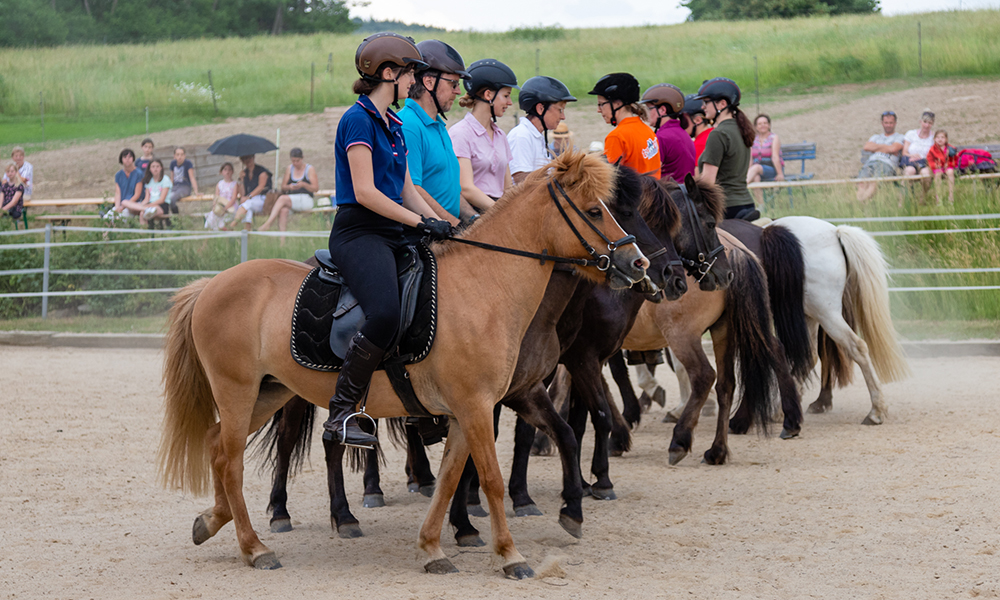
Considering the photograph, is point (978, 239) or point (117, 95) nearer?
point (978, 239)

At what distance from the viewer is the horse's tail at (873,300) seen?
26.0 ft

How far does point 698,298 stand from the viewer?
6766 mm

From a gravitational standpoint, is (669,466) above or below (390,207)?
below

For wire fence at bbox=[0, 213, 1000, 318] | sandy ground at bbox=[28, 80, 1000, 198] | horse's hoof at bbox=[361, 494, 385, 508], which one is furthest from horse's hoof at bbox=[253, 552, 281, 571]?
sandy ground at bbox=[28, 80, 1000, 198]

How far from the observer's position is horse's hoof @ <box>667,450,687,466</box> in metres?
6.61

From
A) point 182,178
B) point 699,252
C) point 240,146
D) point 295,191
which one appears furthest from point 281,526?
point 182,178

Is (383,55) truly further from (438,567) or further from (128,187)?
(128,187)

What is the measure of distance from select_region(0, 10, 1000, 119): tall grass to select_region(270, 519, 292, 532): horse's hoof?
78.1 feet

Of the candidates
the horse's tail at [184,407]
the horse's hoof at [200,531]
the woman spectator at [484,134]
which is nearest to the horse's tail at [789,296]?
the woman spectator at [484,134]

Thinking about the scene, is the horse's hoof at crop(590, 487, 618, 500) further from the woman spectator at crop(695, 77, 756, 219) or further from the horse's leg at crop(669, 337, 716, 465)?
the woman spectator at crop(695, 77, 756, 219)

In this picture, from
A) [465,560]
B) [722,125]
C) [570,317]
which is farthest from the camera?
[722,125]

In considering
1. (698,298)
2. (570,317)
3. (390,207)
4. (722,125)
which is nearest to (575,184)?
(390,207)

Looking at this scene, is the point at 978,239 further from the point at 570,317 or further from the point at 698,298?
the point at 570,317

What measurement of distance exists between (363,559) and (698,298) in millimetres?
3256
